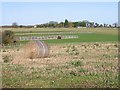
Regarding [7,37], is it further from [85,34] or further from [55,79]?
[85,34]

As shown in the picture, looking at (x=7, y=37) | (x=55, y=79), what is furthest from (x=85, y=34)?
(x=55, y=79)

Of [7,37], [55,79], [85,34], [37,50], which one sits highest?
[37,50]

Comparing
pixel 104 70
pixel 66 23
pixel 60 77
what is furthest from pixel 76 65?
pixel 66 23

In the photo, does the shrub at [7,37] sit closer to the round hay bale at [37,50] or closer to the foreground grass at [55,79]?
the round hay bale at [37,50]

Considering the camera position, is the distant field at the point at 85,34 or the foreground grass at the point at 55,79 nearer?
the foreground grass at the point at 55,79

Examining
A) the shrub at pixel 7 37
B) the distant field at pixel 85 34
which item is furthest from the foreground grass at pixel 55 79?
the distant field at pixel 85 34

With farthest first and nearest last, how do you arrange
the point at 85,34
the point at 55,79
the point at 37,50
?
the point at 85,34 < the point at 37,50 < the point at 55,79

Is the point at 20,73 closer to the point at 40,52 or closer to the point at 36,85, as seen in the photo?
the point at 36,85

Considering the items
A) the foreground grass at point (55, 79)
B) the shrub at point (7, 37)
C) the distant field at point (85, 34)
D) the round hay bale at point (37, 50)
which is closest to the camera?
the foreground grass at point (55, 79)

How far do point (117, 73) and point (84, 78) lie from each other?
6.40 ft

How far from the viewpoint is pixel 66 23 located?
181 m

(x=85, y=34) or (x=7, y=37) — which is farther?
(x=85, y=34)

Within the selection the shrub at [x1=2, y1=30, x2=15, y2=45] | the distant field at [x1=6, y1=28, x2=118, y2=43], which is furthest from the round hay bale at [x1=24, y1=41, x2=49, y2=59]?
the distant field at [x1=6, y1=28, x2=118, y2=43]

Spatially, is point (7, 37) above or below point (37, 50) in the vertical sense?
below
